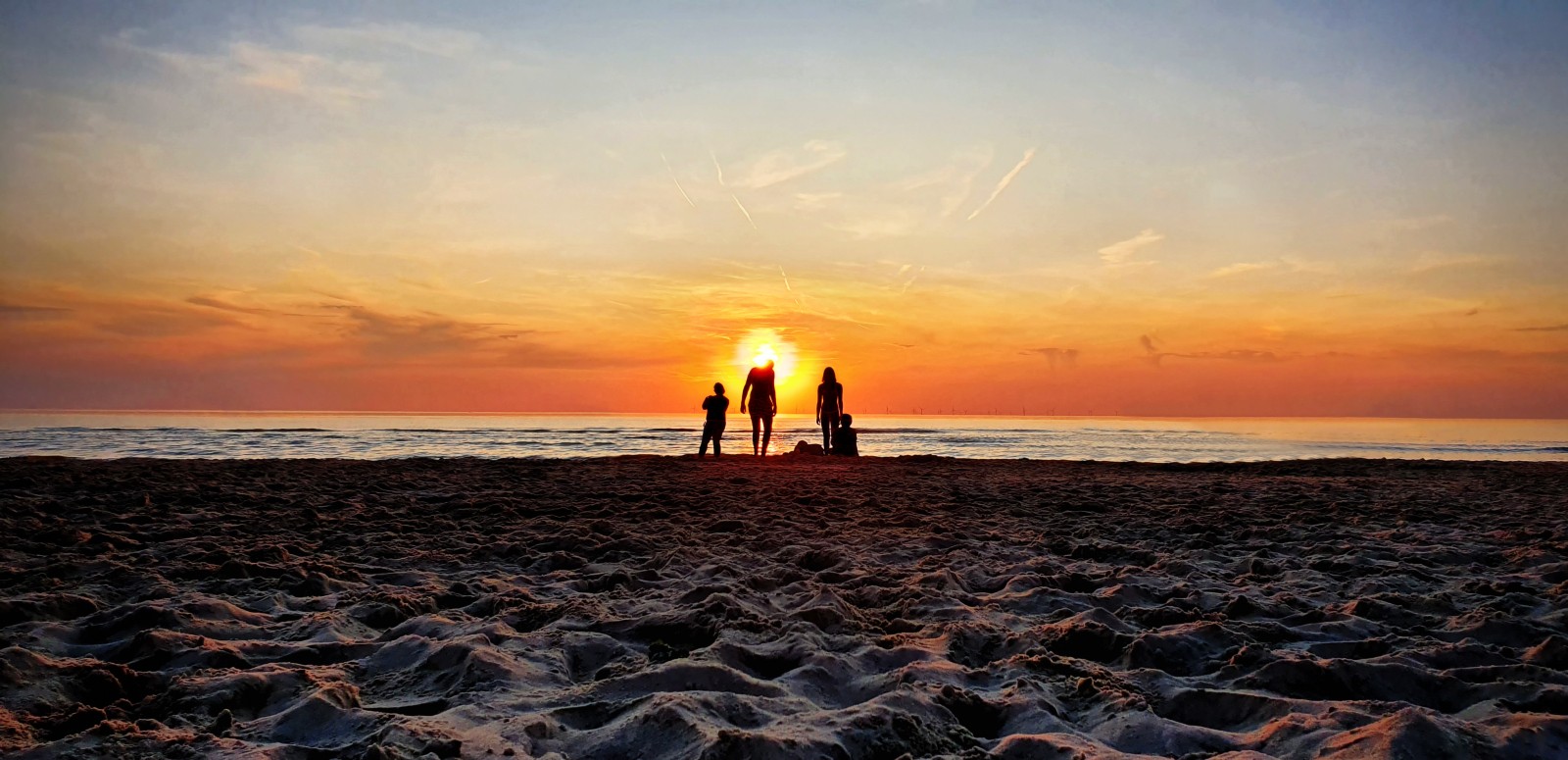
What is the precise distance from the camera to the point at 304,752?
7.78ft

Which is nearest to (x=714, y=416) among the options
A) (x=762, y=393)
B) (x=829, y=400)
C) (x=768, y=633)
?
(x=762, y=393)

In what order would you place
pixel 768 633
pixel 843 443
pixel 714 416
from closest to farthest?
pixel 768 633, pixel 714 416, pixel 843 443

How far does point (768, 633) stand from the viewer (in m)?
3.74

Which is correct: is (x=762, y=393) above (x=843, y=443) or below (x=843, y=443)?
above

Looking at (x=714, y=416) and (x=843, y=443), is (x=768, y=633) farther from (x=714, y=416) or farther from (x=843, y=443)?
(x=843, y=443)

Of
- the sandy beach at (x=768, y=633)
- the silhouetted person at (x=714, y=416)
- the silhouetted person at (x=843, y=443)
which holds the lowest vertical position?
the sandy beach at (x=768, y=633)

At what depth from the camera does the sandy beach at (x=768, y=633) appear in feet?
8.34

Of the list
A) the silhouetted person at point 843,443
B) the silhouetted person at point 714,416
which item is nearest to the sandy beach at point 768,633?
the silhouetted person at point 714,416

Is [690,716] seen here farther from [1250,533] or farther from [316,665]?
[1250,533]

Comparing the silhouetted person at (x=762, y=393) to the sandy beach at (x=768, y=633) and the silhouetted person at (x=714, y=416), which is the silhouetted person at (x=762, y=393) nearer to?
the silhouetted person at (x=714, y=416)

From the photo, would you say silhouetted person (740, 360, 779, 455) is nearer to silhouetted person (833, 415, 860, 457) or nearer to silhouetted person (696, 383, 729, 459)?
silhouetted person (696, 383, 729, 459)

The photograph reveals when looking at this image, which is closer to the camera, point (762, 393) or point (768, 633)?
point (768, 633)

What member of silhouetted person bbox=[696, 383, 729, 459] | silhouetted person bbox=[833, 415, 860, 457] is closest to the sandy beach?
silhouetted person bbox=[696, 383, 729, 459]

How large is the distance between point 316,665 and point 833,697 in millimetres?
2140
